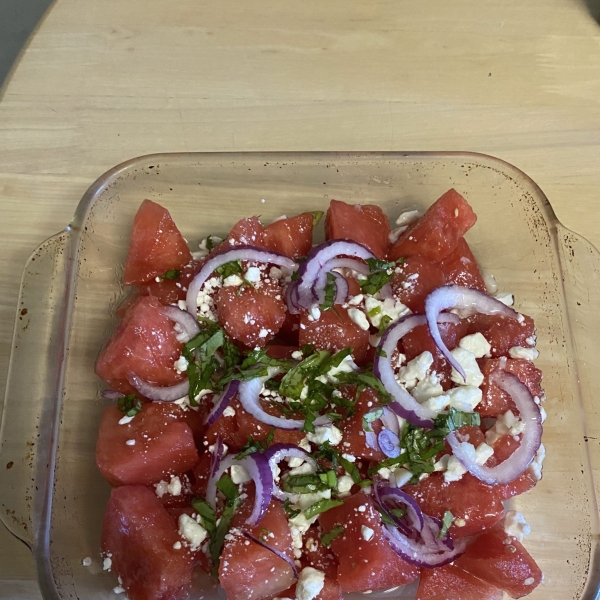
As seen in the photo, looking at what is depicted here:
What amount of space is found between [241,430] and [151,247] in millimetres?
516

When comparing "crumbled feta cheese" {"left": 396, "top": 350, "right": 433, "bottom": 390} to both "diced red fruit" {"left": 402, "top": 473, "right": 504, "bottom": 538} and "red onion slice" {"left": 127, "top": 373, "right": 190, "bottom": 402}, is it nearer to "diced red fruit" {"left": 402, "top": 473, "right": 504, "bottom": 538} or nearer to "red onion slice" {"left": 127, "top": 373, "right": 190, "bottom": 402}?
"diced red fruit" {"left": 402, "top": 473, "right": 504, "bottom": 538}

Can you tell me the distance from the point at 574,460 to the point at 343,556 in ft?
2.14

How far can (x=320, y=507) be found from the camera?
4.21 feet

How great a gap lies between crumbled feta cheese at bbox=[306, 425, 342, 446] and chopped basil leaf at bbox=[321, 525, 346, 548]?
18 centimetres

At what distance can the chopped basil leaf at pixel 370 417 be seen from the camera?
1.31 m

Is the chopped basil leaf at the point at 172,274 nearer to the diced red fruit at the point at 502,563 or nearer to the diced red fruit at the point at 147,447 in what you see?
the diced red fruit at the point at 147,447

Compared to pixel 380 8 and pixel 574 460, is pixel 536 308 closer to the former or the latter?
pixel 574 460

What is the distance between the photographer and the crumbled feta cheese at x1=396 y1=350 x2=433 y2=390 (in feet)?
4.49

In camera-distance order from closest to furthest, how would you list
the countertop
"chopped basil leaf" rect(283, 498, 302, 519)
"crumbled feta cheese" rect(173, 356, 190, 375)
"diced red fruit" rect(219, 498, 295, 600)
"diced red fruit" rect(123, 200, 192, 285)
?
"diced red fruit" rect(219, 498, 295, 600) < "chopped basil leaf" rect(283, 498, 302, 519) < "crumbled feta cheese" rect(173, 356, 190, 375) < "diced red fruit" rect(123, 200, 192, 285) < the countertop

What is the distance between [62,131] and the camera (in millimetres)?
1847

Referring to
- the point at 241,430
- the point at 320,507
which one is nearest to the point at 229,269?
the point at 241,430

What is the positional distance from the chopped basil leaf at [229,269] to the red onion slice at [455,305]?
0.46 m

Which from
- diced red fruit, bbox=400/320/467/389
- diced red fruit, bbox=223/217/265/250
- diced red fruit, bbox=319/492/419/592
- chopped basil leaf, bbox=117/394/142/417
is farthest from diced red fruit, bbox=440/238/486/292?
chopped basil leaf, bbox=117/394/142/417

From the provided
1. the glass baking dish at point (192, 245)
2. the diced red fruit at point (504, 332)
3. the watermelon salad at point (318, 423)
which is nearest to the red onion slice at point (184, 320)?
the watermelon salad at point (318, 423)
